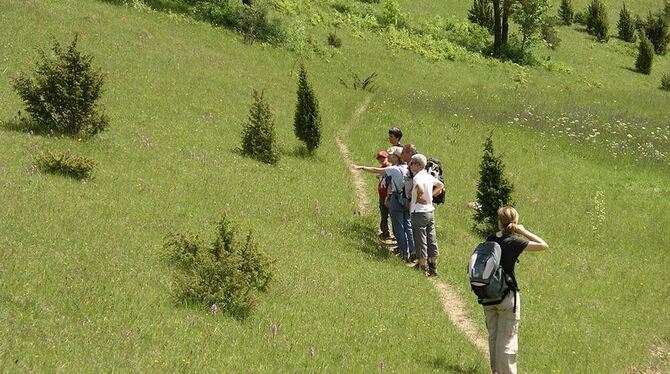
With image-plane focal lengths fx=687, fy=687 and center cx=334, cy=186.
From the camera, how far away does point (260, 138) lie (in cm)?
2089

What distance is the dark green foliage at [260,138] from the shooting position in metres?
20.8

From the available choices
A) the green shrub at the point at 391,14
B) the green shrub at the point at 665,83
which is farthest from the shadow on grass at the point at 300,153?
the green shrub at the point at 665,83

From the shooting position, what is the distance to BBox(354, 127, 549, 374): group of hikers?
9.20 m

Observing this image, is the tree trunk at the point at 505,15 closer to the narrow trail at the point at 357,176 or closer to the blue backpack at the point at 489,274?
the narrow trail at the point at 357,176

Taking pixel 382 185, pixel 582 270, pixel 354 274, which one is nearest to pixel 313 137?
pixel 382 185

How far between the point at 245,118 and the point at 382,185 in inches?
422

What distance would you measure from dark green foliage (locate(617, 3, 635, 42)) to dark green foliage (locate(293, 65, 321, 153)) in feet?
178

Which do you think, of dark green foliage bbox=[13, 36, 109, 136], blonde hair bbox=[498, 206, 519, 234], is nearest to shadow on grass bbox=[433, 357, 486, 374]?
blonde hair bbox=[498, 206, 519, 234]

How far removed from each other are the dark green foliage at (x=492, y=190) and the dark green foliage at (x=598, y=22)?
51593mm

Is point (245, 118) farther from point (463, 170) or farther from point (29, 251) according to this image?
point (29, 251)

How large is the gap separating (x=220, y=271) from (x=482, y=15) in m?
54.7

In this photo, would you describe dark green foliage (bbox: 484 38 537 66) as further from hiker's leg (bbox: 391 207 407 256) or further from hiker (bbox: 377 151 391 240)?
hiker's leg (bbox: 391 207 407 256)

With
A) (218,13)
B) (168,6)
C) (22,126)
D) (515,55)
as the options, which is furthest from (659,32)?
(22,126)

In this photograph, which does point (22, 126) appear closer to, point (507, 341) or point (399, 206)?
point (399, 206)
